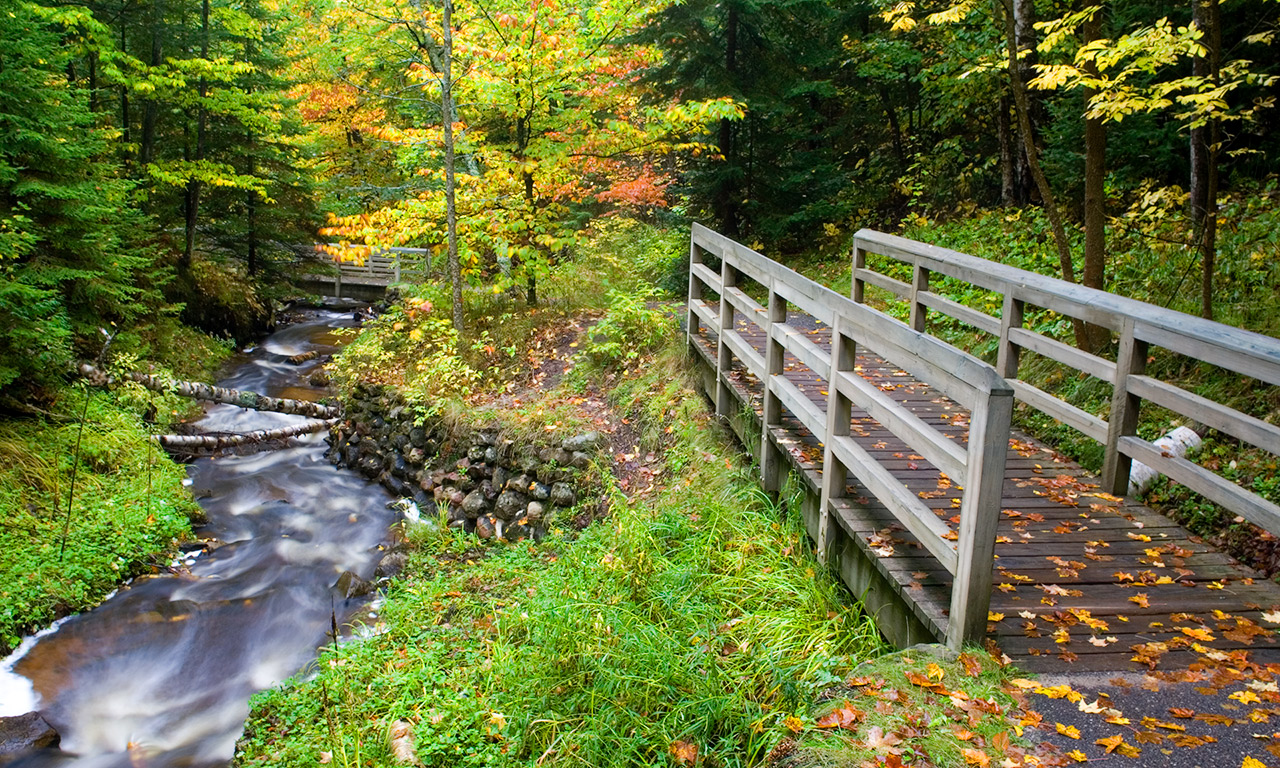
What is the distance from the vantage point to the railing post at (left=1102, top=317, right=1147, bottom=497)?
16.3ft

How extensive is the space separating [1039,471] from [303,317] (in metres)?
19.3

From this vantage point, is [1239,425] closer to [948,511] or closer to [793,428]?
[948,511]

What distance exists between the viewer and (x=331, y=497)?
1042cm

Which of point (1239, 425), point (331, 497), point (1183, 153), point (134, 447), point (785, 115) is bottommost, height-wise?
point (331, 497)

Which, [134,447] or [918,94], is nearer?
[134,447]

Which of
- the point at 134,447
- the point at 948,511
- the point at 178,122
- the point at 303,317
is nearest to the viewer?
the point at 948,511

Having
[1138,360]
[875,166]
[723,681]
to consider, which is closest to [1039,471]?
[1138,360]

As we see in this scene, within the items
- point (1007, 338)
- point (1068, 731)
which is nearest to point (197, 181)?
point (1007, 338)

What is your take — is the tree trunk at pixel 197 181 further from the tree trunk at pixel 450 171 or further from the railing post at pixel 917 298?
the railing post at pixel 917 298

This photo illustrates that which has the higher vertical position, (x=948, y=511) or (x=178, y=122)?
(x=178, y=122)

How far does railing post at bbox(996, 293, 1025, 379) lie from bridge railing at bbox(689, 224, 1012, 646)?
1.45 m

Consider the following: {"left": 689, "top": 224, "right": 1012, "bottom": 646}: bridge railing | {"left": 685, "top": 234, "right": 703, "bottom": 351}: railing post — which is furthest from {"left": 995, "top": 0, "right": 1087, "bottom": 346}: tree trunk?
{"left": 685, "top": 234, "right": 703, "bottom": 351}: railing post

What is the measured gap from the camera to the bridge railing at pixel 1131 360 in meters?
3.99

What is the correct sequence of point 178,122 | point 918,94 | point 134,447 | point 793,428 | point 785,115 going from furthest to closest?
point 178,122, point 918,94, point 785,115, point 134,447, point 793,428
